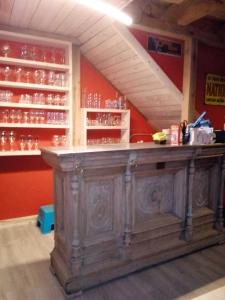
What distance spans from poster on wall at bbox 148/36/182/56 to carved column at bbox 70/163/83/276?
2.17 m

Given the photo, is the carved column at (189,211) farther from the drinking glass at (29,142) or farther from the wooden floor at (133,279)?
the drinking glass at (29,142)

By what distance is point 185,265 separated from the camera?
2338 mm

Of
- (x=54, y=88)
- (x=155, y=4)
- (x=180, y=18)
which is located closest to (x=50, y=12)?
(x=54, y=88)

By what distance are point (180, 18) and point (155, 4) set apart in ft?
1.23

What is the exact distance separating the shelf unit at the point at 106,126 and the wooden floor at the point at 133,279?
159 cm

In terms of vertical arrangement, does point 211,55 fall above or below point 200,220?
above

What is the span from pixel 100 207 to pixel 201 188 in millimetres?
1234

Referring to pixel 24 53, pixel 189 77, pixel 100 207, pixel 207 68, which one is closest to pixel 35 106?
pixel 24 53

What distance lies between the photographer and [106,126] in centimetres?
361

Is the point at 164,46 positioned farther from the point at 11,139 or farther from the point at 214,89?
the point at 11,139

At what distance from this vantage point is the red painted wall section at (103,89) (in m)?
3.61

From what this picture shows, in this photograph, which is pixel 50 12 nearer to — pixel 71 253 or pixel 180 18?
pixel 180 18

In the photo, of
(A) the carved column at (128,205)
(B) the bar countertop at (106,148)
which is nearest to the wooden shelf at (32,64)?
(B) the bar countertop at (106,148)

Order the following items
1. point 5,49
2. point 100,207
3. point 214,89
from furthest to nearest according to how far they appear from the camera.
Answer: point 214,89 < point 5,49 < point 100,207
